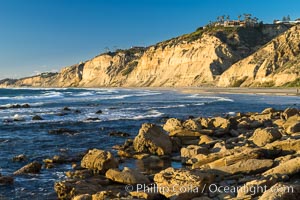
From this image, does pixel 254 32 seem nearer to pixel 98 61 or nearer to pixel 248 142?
pixel 98 61

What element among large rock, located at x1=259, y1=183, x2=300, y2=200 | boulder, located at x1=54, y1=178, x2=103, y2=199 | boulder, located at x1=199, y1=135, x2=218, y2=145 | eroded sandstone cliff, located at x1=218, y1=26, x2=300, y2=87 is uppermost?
eroded sandstone cliff, located at x1=218, y1=26, x2=300, y2=87

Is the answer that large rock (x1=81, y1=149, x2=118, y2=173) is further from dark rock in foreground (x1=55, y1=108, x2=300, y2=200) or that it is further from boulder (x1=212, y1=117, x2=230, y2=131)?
boulder (x1=212, y1=117, x2=230, y2=131)

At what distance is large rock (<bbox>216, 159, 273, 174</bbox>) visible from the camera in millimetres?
10672

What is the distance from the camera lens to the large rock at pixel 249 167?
10.7m

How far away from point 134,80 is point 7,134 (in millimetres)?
132635

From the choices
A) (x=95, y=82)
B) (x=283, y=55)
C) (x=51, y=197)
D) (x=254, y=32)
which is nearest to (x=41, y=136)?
(x=51, y=197)

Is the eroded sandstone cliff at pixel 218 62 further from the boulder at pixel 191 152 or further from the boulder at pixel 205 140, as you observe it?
the boulder at pixel 191 152

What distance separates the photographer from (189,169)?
10.5 meters

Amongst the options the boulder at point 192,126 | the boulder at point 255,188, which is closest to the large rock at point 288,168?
the boulder at point 255,188

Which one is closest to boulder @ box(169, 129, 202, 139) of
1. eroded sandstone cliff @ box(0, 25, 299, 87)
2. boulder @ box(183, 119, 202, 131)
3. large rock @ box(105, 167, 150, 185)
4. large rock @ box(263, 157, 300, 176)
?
boulder @ box(183, 119, 202, 131)

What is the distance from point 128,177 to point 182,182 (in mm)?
2578

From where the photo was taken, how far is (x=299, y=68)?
3073 inches

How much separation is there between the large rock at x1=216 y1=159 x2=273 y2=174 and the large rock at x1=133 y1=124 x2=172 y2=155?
594cm

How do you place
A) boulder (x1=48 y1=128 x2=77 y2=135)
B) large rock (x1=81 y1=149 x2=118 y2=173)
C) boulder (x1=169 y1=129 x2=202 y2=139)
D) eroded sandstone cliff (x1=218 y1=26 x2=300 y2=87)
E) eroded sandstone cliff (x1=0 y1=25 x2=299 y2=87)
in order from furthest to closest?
eroded sandstone cliff (x1=0 y1=25 x2=299 y2=87), eroded sandstone cliff (x1=218 y1=26 x2=300 y2=87), boulder (x1=48 y1=128 x2=77 y2=135), boulder (x1=169 y1=129 x2=202 y2=139), large rock (x1=81 y1=149 x2=118 y2=173)
